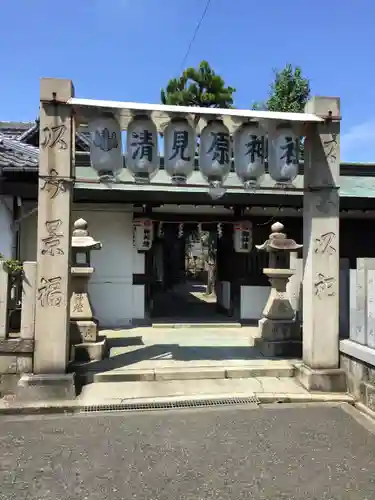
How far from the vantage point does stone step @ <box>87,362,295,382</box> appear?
743 centimetres

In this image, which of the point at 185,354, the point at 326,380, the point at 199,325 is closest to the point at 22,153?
the point at 199,325

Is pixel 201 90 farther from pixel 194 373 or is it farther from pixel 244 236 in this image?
pixel 194 373

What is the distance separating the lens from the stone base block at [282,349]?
8867 millimetres

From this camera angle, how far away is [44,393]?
6676mm

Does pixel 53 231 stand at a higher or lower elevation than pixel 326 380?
higher

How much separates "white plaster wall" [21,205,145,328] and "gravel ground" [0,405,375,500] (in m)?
6.94

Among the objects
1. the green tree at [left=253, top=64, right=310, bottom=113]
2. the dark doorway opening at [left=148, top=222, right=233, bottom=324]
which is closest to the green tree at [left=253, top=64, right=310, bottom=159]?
the green tree at [left=253, top=64, right=310, bottom=113]

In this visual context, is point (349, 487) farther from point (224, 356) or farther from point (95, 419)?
point (224, 356)

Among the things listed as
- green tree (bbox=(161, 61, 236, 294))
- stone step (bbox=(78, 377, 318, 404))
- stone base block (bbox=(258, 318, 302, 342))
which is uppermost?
green tree (bbox=(161, 61, 236, 294))

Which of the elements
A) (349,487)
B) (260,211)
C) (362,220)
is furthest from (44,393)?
(362,220)

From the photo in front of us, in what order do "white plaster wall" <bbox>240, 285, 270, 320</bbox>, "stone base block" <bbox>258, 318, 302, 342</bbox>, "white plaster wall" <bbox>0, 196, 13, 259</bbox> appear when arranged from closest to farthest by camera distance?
"stone base block" <bbox>258, 318, 302, 342</bbox>, "white plaster wall" <bbox>0, 196, 13, 259</bbox>, "white plaster wall" <bbox>240, 285, 270, 320</bbox>

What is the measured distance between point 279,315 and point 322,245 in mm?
2504

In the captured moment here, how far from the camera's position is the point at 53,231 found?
694cm

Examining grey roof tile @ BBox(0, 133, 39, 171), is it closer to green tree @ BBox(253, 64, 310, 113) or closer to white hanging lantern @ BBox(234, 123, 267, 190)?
white hanging lantern @ BBox(234, 123, 267, 190)
